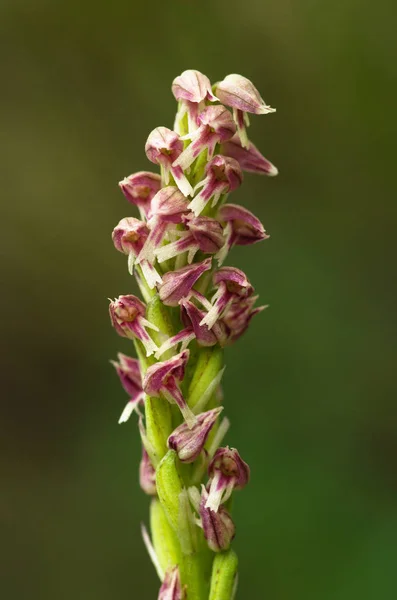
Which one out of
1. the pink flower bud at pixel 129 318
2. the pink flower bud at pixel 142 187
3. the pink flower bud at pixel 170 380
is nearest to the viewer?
the pink flower bud at pixel 170 380

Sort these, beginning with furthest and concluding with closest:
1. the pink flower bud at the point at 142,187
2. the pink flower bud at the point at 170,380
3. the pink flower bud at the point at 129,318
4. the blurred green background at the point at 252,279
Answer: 1. the blurred green background at the point at 252,279
2. the pink flower bud at the point at 142,187
3. the pink flower bud at the point at 129,318
4. the pink flower bud at the point at 170,380

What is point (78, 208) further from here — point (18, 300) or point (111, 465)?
point (111, 465)

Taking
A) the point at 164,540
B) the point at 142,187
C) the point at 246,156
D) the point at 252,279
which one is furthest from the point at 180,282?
the point at 252,279

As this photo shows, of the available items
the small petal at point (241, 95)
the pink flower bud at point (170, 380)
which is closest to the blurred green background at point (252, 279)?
the pink flower bud at point (170, 380)

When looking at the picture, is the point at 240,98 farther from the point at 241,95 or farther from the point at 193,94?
the point at 193,94

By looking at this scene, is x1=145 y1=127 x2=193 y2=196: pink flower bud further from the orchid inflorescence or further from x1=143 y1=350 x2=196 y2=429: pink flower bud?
x1=143 y1=350 x2=196 y2=429: pink flower bud

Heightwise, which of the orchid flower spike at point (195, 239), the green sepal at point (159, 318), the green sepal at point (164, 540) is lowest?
the green sepal at point (164, 540)

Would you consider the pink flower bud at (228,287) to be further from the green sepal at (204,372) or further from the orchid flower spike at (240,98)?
the orchid flower spike at (240,98)
